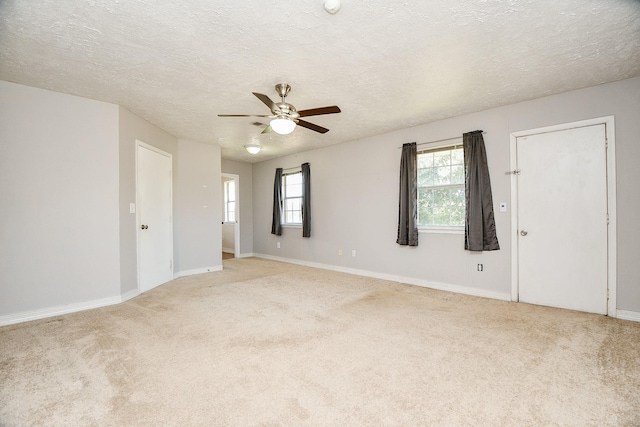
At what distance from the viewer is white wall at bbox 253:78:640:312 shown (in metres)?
3.00

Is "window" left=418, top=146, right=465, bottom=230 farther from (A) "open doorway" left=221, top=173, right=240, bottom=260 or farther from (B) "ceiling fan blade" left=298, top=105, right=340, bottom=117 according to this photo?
(A) "open doorway" left=221, top=173, right=240, bottom=260

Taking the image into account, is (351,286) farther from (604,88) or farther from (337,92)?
(604,88)

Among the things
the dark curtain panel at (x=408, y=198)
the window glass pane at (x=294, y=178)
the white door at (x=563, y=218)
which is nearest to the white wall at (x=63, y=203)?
the window glass pane at (x=294, y=178)

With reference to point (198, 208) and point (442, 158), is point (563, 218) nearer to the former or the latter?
point (442, 158)

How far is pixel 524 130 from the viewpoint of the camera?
3.60 metres

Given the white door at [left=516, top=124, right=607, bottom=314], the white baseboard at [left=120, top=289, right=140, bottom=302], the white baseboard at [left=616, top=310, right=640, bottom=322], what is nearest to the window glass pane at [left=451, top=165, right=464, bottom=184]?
the white door at [left=516, top=124, right=607, bottom=314]

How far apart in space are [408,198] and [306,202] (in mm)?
2343

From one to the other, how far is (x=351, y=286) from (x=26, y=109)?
4.61m

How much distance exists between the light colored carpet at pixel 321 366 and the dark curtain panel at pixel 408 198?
127 centimetres

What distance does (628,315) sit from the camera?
2.97 metres

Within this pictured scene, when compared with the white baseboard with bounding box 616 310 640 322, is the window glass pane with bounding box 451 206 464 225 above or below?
above

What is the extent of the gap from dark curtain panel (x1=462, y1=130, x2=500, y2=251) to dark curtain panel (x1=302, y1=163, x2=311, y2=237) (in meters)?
3.16

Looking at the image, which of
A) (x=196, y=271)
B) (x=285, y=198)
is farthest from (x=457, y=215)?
(x=196, y=271)

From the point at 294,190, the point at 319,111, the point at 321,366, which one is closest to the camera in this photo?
the point at 321,366
